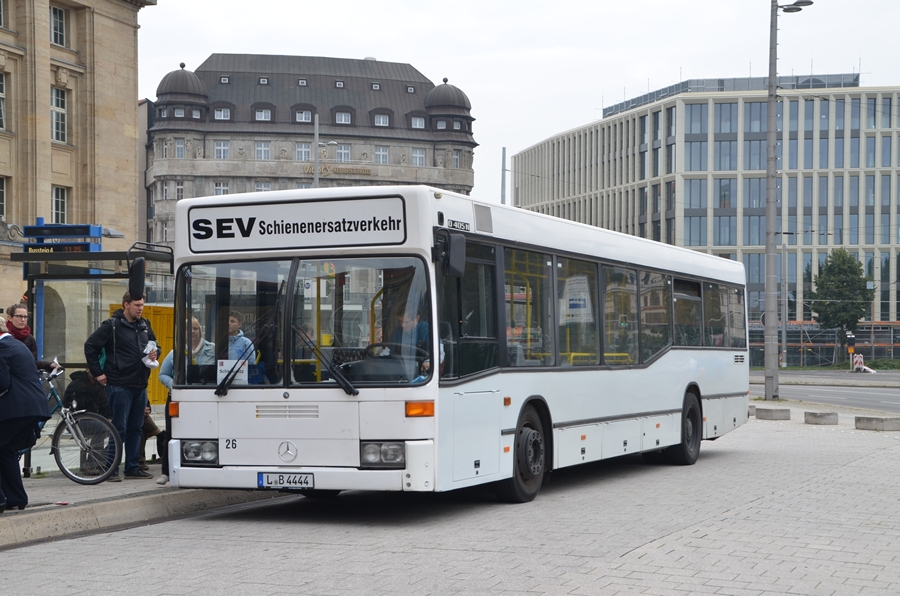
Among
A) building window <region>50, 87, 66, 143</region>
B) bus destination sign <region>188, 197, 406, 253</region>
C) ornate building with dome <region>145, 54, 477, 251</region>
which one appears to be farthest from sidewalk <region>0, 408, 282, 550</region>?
ornate building with dome <region>145, 54, 477, 251</region>

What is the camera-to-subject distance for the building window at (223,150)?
377 feet

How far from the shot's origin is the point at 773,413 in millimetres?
27578

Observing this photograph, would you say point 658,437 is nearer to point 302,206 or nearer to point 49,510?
point 302,206

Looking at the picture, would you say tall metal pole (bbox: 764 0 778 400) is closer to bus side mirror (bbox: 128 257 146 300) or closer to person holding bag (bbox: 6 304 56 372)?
person holding bag (bbox: 6 304 56 372)

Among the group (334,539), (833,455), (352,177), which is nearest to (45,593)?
(334,539)

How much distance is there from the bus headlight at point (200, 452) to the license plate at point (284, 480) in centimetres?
47

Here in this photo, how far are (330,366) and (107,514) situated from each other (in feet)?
7.19

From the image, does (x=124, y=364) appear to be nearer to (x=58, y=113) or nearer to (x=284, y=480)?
(x=284, y=480)

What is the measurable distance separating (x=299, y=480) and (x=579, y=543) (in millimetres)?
2391

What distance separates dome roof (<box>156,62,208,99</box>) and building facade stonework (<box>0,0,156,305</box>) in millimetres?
70701

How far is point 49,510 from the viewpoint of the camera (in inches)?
376

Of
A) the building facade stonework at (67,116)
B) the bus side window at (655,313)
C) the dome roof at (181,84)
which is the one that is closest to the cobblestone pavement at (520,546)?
the bus side window at (655,313)

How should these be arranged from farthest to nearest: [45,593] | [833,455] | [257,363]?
[833,455] → [257,363] → [45,593]

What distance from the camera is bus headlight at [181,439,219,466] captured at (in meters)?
10.2
